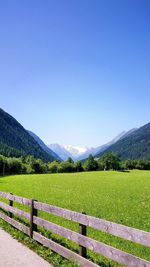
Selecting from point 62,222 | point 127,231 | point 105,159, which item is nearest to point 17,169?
point 105,159

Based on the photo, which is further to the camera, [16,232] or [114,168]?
[114,168]

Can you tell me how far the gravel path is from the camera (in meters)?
10.2

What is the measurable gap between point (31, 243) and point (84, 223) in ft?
12.4

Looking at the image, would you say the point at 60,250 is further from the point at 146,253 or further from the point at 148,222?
the point at 148,222

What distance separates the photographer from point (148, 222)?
19984 millimetres

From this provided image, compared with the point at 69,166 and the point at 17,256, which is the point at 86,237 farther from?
the point at 69,166

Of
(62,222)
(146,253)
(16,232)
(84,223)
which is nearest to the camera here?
(84,223)

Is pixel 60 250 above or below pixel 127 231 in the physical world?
below

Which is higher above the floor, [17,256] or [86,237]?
[86,237]

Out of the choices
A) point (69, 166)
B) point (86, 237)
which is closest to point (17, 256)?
point (86, 237)

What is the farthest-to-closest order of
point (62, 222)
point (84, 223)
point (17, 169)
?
1. point (17, 169)
2. point (62, 222)
3. point (84, 223)

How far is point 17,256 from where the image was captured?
11078 millimetres

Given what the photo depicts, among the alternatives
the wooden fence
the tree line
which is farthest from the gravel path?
the tree line

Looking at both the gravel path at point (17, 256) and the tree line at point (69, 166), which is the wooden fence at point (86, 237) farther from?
the tree line at point (69, 166)
